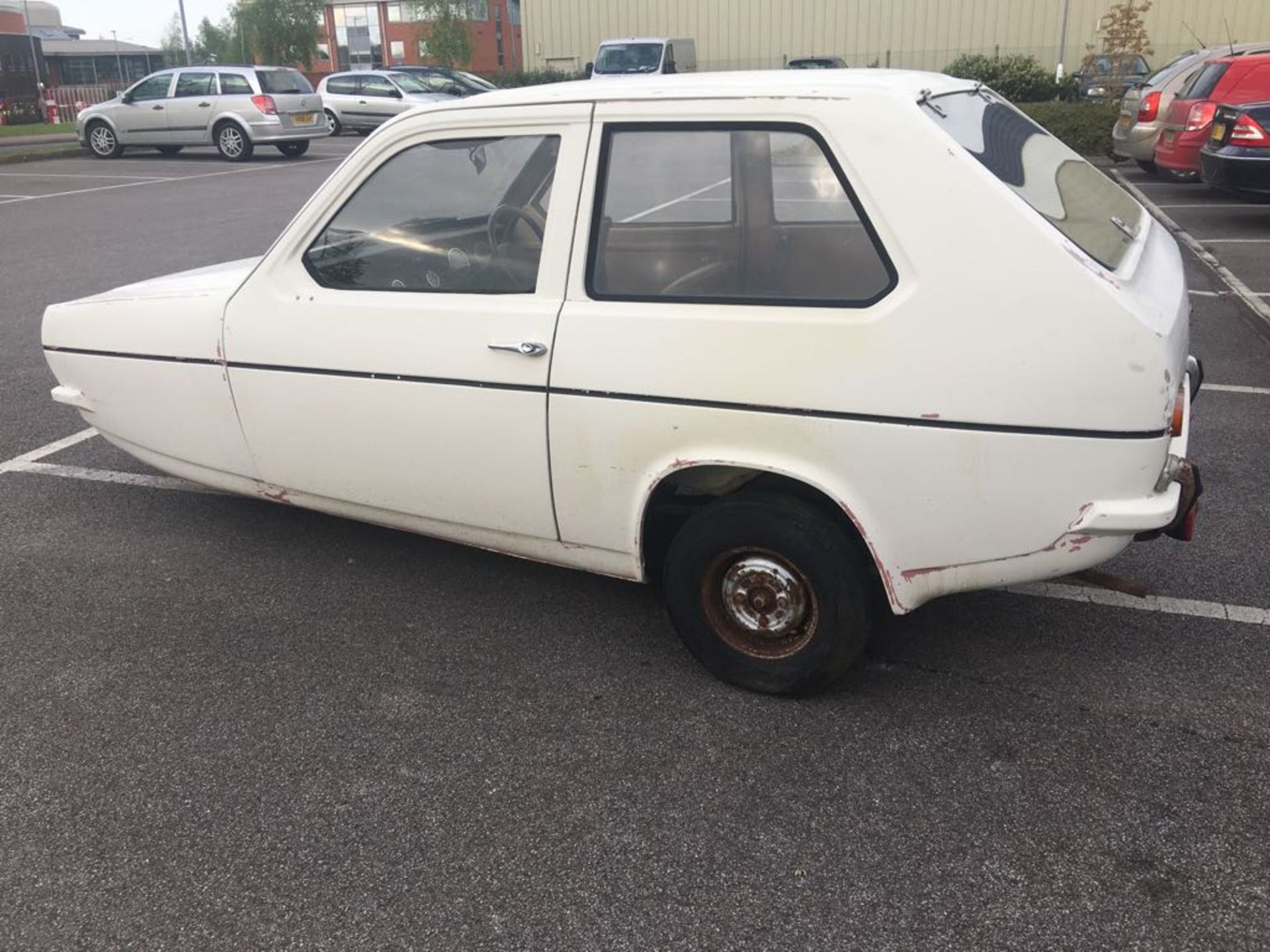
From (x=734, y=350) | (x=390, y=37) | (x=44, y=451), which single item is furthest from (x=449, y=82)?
(x=390, y=37)

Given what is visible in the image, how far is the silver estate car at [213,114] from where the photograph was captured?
2030cm

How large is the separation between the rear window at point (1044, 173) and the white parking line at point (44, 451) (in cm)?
452

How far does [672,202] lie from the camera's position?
10.8 feet

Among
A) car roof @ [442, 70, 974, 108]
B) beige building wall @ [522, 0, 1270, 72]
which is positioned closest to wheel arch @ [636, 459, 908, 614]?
car roof @ [442, 70, 974, 108]

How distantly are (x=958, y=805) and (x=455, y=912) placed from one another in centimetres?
127

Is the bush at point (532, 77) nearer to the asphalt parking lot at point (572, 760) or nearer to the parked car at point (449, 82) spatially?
the parked car at point (449, 82)

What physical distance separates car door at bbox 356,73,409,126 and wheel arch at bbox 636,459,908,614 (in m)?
24.6

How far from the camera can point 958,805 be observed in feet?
9.13

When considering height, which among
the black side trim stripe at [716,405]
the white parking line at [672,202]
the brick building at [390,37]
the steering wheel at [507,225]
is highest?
the brick building at [390,37]

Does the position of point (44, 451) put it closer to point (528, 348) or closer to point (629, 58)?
point (528, 348)

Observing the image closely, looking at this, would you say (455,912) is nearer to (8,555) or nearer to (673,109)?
(673,109)

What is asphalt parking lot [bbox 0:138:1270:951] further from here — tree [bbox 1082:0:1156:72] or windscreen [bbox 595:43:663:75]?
windscreen [bbox 595:43:663:75]

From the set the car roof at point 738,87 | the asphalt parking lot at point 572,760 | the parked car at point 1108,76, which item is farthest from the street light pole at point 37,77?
the car roof at point 738,87

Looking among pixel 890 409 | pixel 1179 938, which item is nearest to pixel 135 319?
pixel 890 409
